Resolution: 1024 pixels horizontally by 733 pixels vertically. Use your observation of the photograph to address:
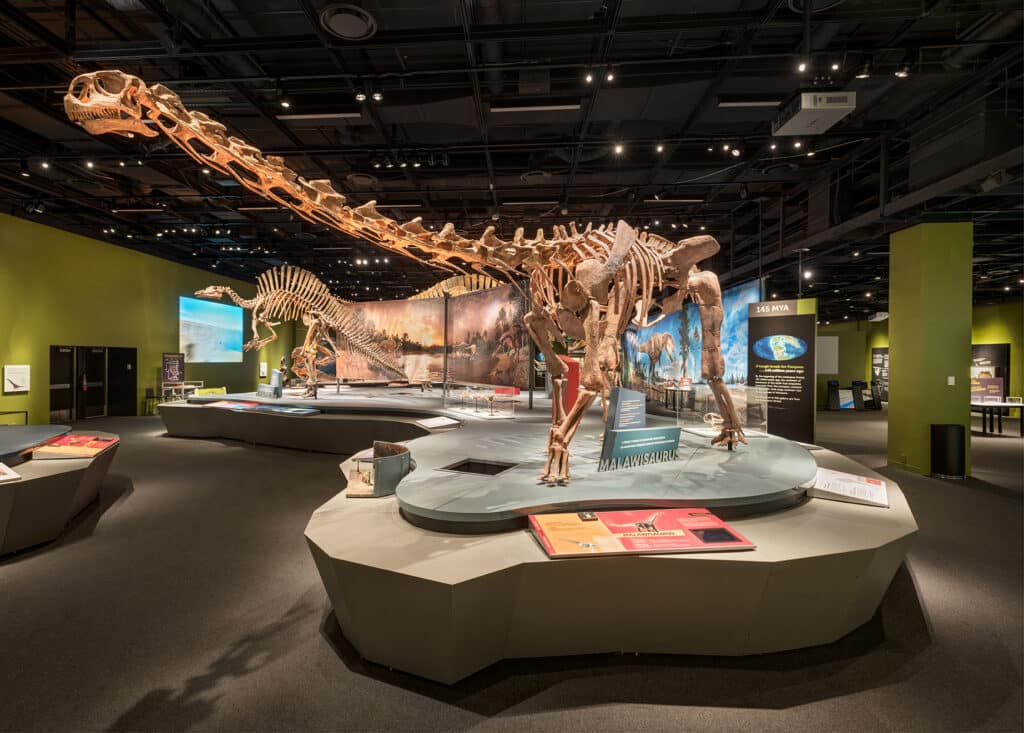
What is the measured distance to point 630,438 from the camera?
3.86m

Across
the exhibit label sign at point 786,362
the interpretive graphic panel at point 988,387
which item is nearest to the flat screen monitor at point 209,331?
the exhibit label sign at point 786,362

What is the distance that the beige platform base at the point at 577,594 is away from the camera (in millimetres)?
2303

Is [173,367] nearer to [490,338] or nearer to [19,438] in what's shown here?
[19,438]

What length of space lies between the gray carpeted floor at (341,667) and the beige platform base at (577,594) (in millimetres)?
126

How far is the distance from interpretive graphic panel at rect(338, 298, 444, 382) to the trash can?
30.0ft

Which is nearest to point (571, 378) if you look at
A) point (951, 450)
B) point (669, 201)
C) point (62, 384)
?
point (669, 201)

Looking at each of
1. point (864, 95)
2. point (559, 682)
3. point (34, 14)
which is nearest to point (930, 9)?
point (864, 95)

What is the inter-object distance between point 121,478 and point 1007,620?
9.56 meters

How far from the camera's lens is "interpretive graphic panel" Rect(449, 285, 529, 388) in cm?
807

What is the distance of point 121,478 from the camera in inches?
261

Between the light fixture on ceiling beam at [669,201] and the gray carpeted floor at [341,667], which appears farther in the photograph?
the light fixture on ceiling beam at [669,201]

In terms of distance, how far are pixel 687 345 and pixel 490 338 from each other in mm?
5871

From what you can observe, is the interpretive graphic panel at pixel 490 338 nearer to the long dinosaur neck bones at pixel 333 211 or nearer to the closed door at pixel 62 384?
the long dinosaur neck bones at pixel 333 211

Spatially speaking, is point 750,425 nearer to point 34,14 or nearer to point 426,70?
point 426,70
